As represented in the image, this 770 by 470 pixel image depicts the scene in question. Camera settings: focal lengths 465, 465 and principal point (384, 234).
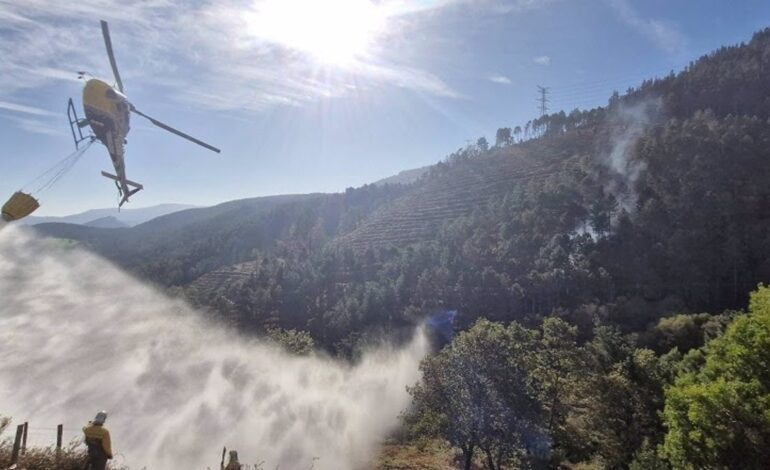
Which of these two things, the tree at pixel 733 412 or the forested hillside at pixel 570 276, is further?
the forested hillside at pixel 570 276

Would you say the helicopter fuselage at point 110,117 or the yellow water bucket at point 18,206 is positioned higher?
the helicopter fuselage at point 110,117

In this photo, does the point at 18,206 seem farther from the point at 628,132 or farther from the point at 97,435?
the point at 628,132

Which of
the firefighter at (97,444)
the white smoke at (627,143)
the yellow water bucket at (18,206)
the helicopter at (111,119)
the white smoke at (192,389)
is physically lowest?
the white smoke at (192,389)

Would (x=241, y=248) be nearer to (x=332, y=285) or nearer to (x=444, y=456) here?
(x=332, y=285)

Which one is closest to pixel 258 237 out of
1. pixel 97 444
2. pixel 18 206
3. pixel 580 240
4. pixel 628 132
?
pixel 580 240

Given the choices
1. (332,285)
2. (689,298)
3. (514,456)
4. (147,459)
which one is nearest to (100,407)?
(147,459)

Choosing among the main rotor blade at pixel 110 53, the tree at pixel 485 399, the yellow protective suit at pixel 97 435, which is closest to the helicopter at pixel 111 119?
the main rotor blade at pixel 110 53

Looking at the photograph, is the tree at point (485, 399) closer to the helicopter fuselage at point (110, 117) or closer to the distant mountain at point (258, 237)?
the helicopter fuselage at point (110, 117)

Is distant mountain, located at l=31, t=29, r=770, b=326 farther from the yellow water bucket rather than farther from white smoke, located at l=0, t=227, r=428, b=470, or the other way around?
the yellow water bucket
